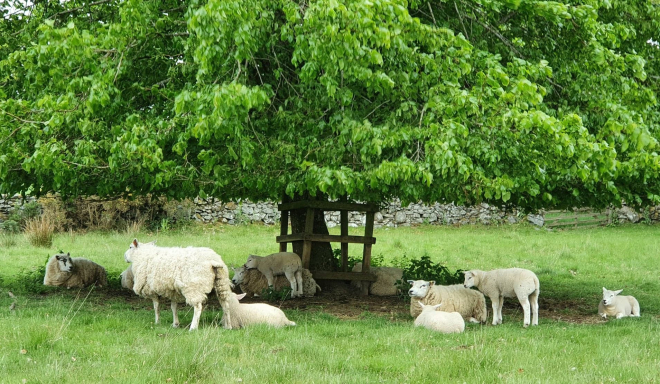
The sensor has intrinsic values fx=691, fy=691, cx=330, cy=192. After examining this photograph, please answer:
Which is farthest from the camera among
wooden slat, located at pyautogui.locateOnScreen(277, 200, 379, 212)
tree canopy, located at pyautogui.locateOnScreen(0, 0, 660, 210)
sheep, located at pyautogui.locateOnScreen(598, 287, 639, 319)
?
wooden slat, located at pyautogui.locateOnScreen(277, 200, 379, 212)

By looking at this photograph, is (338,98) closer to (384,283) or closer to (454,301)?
(454,301)

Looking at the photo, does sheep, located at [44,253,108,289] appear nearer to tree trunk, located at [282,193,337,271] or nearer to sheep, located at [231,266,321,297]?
sheep, located at [231,266,321,297]

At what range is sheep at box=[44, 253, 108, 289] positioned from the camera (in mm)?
14252

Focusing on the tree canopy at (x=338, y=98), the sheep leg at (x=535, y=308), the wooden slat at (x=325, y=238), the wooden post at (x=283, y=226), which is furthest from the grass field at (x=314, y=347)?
the wooden post at (x=283, y=226)

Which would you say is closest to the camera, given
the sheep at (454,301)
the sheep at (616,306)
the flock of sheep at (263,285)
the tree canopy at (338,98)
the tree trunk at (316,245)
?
the tree canopy at (338,98)

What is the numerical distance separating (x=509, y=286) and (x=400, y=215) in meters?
21.8

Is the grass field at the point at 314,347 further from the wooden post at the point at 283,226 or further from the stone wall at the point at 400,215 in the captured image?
the stone wall at the point at 400,215

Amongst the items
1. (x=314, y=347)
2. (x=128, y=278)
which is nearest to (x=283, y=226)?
(x=128, y=278)

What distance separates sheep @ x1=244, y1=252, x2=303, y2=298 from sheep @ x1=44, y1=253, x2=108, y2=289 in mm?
3645

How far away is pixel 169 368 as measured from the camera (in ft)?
22.0

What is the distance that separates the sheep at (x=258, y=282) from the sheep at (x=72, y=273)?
3309 mm

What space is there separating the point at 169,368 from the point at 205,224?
78.8ft

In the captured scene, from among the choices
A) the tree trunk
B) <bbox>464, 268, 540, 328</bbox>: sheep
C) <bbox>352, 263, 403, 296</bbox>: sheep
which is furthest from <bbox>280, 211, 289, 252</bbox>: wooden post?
<bbox>464, 268, 540, 328</bbox>: sheep

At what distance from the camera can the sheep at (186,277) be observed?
906 centimetres
